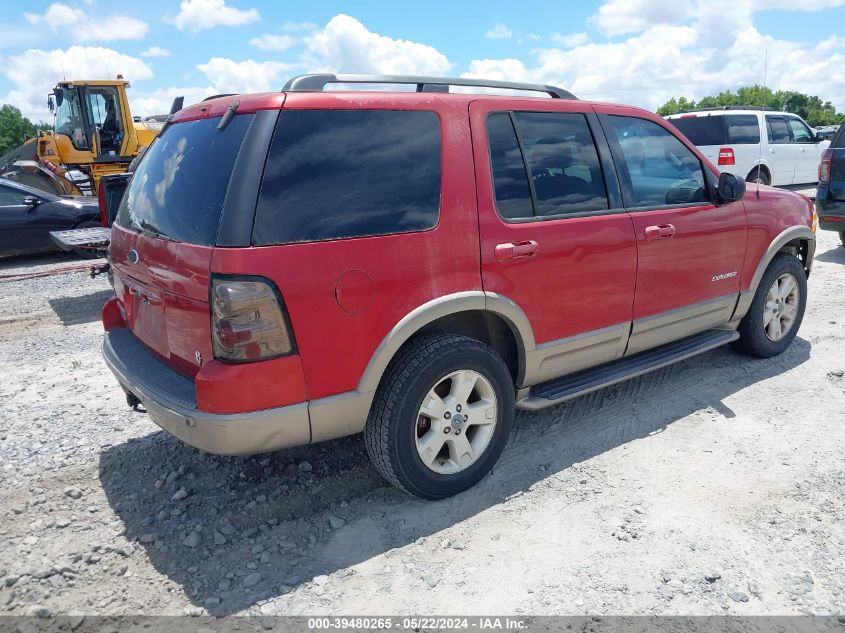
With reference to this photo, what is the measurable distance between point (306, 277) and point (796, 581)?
238cm

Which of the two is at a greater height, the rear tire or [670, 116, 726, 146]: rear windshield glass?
[670, 116, 726, 146]: rear windshield glass

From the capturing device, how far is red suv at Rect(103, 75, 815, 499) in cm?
269

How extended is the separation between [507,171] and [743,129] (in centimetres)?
1252

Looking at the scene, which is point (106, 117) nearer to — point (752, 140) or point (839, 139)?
point (752, 140)

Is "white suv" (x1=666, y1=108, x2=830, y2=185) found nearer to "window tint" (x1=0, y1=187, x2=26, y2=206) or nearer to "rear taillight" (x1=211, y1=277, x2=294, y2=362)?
"window tint" (x1=0, y1=187, x2=26, y2=206)

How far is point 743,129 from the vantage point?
13.7 meters

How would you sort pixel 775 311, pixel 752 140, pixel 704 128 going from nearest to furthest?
pixel 775 311
pixel 704 128
pixel 752 140

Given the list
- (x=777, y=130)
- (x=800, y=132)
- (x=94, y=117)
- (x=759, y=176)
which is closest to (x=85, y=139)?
(x=94, y=117)

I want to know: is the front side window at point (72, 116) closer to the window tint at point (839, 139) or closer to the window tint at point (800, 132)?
the window tint at point (839, 139)

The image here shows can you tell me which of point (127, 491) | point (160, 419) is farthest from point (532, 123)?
point (127, 491)

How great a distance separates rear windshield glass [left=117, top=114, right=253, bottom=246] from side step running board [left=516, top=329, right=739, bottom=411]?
1.93m

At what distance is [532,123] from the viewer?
358cm

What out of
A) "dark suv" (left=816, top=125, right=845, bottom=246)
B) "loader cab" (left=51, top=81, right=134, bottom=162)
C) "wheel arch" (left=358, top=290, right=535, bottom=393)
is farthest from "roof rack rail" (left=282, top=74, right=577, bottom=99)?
"loader cab" (left=51, top=81, right=134, bottom=162)

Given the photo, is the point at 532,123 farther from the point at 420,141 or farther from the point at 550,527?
the point at 550,527
